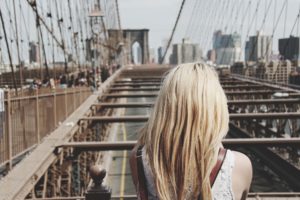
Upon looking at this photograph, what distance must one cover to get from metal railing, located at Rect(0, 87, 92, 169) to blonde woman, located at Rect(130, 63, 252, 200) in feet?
14.6

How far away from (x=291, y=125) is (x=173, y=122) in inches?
714

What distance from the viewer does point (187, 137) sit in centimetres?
179

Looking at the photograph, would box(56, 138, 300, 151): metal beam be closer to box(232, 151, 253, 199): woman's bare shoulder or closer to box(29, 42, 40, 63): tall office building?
box(232, 151, 253, 199): woman's bare shoulder

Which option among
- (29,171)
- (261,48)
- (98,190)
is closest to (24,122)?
(29,171)

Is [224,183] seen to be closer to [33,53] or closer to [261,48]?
[33,53]

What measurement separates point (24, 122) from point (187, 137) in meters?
6.82

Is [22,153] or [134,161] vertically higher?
[134,161]

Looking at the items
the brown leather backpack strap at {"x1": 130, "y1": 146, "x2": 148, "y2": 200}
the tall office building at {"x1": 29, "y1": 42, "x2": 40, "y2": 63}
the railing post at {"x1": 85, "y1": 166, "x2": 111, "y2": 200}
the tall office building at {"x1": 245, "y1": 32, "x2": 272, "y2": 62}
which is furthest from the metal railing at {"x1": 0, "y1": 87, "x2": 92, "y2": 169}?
the tall office building at {"x1": 29, "y1": 42, "x2": 40, "y2": 63}

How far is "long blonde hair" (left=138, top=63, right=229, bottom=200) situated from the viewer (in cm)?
180

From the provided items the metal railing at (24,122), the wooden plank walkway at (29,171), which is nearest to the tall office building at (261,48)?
the metal railing at (24,122)

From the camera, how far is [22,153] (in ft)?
Result: 25.6

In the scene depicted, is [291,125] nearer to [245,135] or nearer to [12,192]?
[245,135]

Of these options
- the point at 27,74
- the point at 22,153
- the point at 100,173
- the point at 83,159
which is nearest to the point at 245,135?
the point at 83,159

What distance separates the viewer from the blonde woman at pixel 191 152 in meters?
1.80
